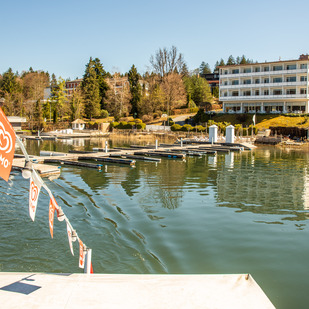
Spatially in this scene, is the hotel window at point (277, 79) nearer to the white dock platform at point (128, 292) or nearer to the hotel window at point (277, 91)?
the hotel window at point (277, 91)

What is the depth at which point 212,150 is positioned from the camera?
4000 cm

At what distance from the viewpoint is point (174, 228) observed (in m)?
11.9

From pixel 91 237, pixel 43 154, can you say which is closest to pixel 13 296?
pixel 91 237

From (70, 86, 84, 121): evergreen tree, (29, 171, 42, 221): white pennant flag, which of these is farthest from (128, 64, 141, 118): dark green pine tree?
(29, 171, 42, 221): white pennant flag

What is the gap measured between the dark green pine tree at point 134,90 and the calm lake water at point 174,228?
65.3 meters

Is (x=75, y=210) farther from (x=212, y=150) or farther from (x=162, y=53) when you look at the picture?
(x=162, y=53)

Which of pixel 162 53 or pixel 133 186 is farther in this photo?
pixel 162 53

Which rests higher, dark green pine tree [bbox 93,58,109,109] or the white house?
dark green pine tree [bbox 93,58,109,109]

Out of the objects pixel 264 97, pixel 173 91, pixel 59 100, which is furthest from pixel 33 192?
pixel 59 100

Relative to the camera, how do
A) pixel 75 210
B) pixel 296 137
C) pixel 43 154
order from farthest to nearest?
pixel 296 137 < pixel 43 154 < pixel 75 210

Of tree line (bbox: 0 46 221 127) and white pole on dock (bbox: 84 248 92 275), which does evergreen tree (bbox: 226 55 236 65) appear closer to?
tree line (bbox: 0 46 221 127)

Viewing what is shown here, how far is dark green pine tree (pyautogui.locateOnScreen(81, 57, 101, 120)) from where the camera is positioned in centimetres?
8656

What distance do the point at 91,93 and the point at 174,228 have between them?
257 feet

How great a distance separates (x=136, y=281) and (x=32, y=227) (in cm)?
656
